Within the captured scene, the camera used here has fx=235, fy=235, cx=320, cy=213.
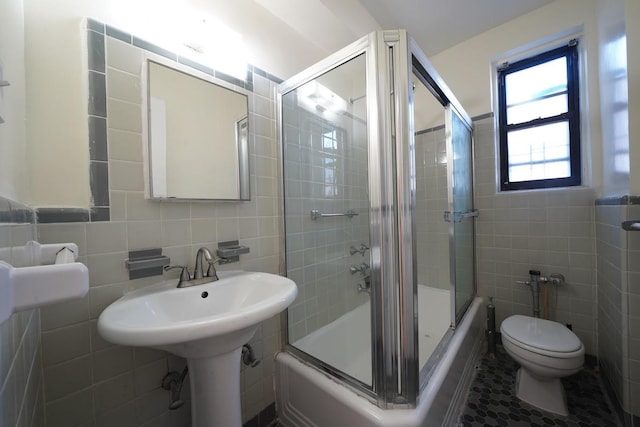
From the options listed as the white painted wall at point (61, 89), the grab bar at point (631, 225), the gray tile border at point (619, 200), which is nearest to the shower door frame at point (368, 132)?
the white painted wall at point (61, 89)

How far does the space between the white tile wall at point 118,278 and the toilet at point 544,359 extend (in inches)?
66.0

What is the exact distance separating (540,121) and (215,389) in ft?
8.44

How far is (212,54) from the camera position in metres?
1.05

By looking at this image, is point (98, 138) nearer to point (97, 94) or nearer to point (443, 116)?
point (97, 94)

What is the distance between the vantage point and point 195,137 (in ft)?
3.26

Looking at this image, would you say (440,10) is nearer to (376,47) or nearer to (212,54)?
(376,47)

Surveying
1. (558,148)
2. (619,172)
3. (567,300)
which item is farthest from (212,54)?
(567,300)

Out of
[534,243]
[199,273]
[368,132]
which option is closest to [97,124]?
[199,273]

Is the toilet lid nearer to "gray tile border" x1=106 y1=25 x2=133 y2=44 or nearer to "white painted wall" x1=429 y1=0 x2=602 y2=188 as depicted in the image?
"white painted wall" x1=429 y1=0 x2=602 y2=188

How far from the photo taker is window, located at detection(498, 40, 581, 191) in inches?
65.5

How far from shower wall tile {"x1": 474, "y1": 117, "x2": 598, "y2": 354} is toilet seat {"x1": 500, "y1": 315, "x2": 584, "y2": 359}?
303 mm

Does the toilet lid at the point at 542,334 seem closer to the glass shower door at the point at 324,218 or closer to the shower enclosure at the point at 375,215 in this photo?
the shower enclosure at the point at 375,215

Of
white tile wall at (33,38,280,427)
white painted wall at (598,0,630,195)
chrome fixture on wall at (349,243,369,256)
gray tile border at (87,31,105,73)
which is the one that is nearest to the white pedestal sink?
white tile wall at (33,38,280,427)

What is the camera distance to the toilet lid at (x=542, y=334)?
1.21 metres
